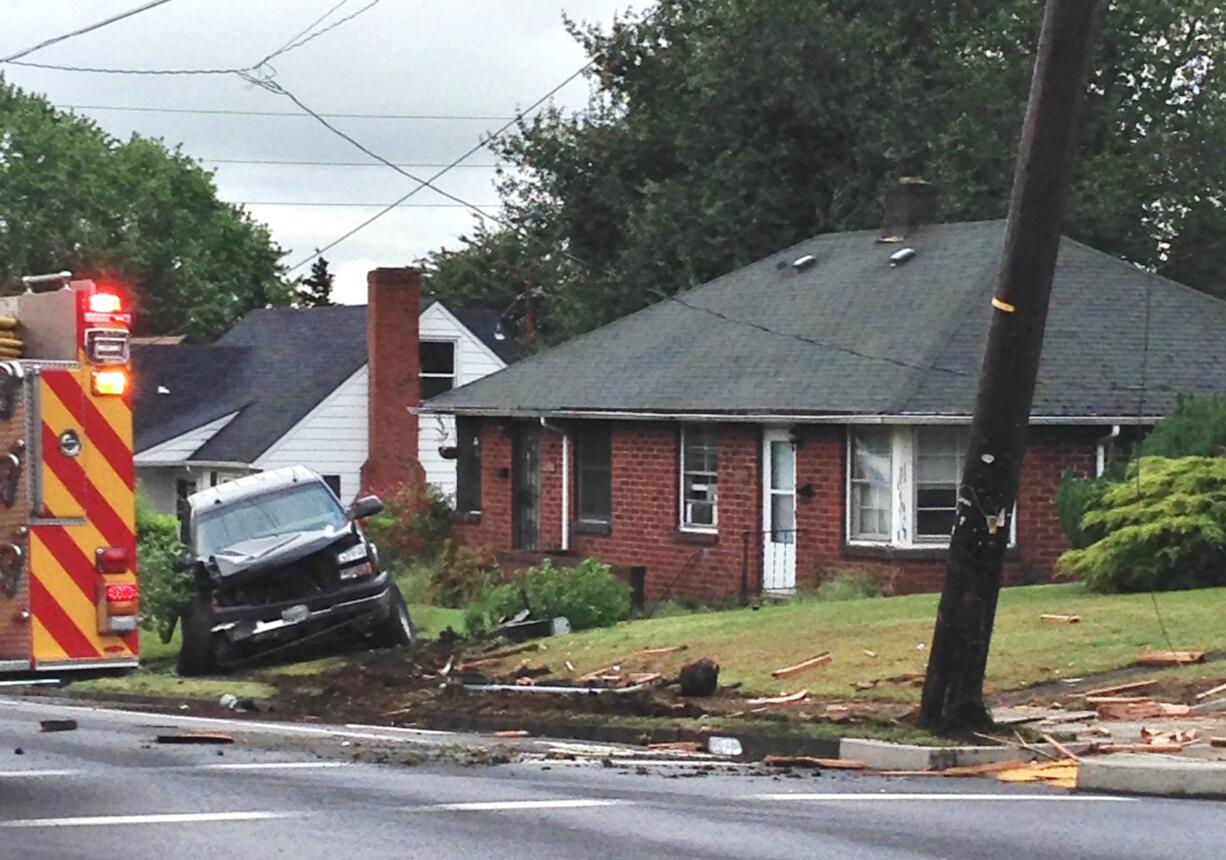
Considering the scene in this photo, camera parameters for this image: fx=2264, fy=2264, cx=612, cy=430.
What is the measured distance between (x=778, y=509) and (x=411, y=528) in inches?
335

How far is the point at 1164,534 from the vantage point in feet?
73.6

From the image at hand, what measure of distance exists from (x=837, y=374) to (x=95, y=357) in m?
18.2

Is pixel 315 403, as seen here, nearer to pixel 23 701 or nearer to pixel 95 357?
pixel 23 701

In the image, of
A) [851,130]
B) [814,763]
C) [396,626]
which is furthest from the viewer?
[851,130]

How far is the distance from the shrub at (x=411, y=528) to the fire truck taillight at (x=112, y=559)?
2350 cm

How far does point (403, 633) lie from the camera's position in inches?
942

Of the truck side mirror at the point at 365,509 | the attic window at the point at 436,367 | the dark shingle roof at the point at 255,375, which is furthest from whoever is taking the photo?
the attic window at the point at 436,367

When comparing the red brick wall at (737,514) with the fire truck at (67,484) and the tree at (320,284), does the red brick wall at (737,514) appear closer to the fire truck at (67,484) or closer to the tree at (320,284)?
the fire truck at (67,484)

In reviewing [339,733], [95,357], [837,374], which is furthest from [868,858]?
[837,374]

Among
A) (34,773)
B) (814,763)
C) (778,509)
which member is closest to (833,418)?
(778,509)

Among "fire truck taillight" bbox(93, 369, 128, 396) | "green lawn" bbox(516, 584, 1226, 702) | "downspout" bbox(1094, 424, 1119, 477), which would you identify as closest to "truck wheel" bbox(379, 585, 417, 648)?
"green lawn" bbox(516, 584, 1226, 702)

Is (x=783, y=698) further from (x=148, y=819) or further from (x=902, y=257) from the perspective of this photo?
(x=902, y=257)

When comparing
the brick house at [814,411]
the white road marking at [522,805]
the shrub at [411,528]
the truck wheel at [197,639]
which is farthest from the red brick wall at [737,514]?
the white road marking at [522,805]

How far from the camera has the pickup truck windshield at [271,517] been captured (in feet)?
78.6
